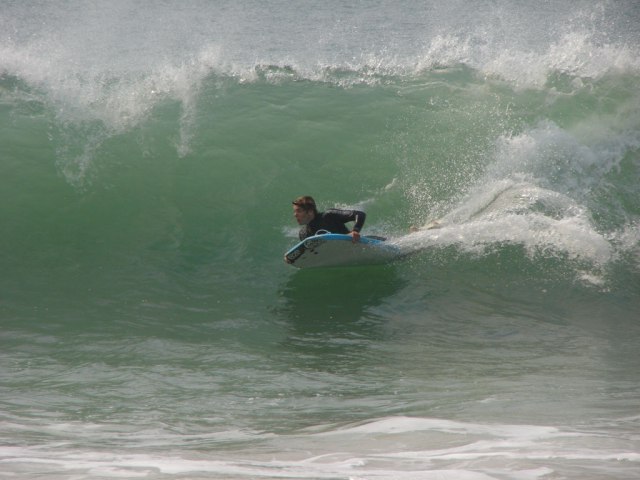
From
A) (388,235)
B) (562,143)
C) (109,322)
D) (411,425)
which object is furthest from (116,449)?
(562,143)

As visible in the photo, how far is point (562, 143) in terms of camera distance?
1153 centimetres

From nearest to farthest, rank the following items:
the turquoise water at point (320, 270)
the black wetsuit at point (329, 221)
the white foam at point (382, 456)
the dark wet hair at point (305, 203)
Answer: the white foam at point (382, 456)
the turquoise water at point (320, 270)
the dark wet hair at point (305, 203)
the black wetsuit at point (329, 221)

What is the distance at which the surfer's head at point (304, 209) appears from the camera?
8516mm

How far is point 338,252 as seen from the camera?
8758 mm

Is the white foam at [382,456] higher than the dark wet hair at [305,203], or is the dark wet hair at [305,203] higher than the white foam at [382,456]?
the dark wet hair at [305,203]

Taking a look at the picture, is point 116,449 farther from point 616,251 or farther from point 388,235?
point 616,251

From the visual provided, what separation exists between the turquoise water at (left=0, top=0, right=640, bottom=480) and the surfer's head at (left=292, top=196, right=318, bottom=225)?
32.0 inches

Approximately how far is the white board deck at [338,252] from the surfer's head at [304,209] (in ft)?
0.98

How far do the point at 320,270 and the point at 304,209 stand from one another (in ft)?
3.05

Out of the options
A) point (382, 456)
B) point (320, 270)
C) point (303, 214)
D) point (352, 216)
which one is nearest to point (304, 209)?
point (303, 214)

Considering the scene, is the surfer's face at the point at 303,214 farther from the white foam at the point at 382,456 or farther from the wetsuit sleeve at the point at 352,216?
the white foam at the point at 382,456

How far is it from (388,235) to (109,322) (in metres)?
3.97

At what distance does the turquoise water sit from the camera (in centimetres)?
495

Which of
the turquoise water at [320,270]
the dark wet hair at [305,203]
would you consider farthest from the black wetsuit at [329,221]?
the turquoise water at [320,270]
